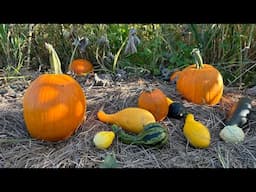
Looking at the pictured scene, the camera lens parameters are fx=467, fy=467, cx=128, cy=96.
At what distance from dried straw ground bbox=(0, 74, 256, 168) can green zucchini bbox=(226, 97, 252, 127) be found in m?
0.05

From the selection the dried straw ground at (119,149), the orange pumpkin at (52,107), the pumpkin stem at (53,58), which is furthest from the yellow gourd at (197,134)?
the pumpkin stem at (53,58)

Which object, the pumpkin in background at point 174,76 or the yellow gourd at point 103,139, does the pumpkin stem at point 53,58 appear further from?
the pumpkin in background at point 174,76

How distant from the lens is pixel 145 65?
3.01 metres

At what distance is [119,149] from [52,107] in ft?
1.06

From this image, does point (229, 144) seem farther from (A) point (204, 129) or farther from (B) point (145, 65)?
(B) point (145, 65)

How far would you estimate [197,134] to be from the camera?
1941 millimetres

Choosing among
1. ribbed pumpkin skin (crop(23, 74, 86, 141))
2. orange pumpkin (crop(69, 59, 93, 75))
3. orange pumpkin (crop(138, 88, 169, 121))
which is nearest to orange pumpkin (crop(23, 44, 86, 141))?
ribbed pumpkin skin (crop(23, 74, 86, 141))

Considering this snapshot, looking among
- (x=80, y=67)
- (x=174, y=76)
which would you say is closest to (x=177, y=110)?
(x=174, y=76)

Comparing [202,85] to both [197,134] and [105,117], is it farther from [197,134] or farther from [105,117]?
[105,117]

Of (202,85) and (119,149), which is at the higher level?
(202,85)

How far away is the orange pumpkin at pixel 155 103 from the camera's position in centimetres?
209

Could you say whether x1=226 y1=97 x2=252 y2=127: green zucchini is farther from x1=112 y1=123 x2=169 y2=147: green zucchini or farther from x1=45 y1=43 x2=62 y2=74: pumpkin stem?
x1=45 y1=43 x2=62 y2=74: pumpkin stem
